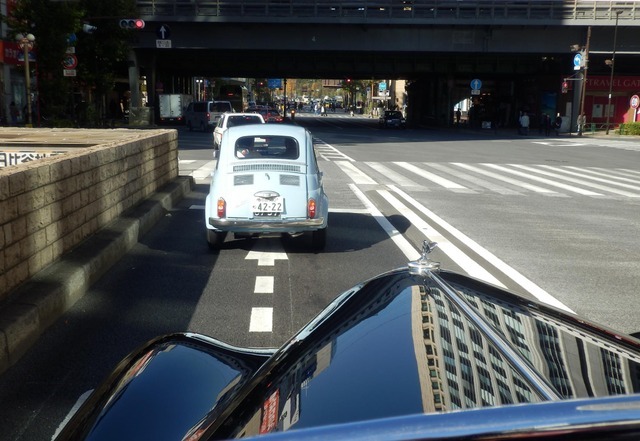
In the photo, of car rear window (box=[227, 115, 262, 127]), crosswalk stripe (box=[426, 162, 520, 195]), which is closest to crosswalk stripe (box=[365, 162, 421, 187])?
crosswalk stripe (box=[426, 162, 520, 195])

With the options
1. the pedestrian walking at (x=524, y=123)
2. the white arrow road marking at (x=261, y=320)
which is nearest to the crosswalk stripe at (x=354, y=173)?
the white arrow road marking at (x=261, y=320)

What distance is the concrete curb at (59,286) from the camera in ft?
18.2

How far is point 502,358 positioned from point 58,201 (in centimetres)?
612

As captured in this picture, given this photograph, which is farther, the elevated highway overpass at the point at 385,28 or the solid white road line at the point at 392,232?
the elevated highway overpass at the point at 385,28

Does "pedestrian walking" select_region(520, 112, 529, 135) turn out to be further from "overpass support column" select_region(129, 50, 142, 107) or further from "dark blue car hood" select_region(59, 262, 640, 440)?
"dark blue car hood" select_region(59, 262, 640, 440)

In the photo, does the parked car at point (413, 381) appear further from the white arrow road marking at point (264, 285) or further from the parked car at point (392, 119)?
the parked car at point (392, 119)

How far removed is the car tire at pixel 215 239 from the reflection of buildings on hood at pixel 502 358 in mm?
7377

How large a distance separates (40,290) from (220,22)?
147ft

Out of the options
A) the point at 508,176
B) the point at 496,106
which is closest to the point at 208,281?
the point at 508,176

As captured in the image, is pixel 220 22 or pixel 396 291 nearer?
pixel 396 291

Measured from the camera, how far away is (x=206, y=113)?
4834 centimetres

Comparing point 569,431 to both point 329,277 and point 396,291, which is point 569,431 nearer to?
point 396,291

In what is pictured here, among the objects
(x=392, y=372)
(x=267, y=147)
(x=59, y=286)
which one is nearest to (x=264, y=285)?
(x=59, y=286)

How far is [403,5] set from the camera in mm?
50250
